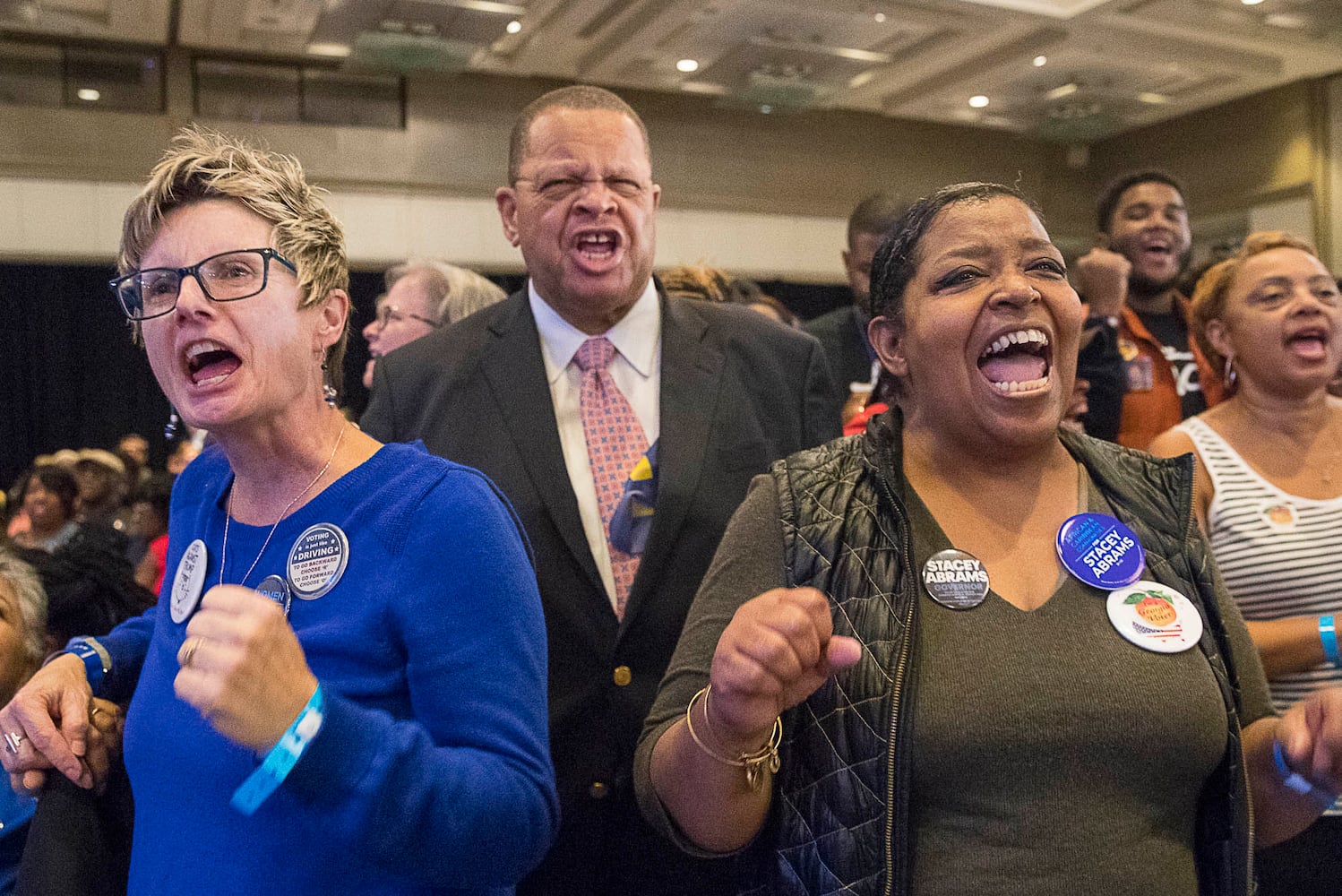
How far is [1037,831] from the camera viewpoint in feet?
4.44

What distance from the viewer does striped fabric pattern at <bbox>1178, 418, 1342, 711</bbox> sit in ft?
6.84

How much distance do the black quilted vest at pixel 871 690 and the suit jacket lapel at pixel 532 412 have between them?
60 cm

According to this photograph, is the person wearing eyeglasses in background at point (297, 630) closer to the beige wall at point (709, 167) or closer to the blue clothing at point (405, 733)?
the blue clothing at point (405, 733)

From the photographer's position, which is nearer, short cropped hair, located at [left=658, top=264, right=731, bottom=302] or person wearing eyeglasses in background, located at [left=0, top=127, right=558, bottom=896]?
person wearing eyeglasses in background, located at [left=0, top=127, right=558, bottom=896]

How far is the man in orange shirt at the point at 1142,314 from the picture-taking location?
310 centimetres

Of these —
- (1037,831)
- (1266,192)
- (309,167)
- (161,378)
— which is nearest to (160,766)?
(161,378)

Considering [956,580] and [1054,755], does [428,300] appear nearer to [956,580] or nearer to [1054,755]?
[956,580]

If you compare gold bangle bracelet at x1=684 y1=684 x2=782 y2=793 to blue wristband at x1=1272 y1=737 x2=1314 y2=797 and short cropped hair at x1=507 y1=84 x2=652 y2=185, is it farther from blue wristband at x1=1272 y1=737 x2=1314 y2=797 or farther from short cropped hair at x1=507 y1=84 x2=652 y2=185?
short cropped hair at x1=507 y1=84 x2=652 y2=185

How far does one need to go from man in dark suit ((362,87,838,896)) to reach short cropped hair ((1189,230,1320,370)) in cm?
86

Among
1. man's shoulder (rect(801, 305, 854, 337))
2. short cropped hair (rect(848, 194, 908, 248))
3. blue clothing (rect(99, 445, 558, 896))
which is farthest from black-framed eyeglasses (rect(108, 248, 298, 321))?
man's shoulder (rect(801, 305, 854, 337))

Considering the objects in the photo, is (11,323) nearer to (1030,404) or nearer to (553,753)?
(553,753)

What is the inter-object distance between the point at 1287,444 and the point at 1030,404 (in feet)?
3.45

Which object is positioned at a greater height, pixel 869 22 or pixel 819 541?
pixel 869 22

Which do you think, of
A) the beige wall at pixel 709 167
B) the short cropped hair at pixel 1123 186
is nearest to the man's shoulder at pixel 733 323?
the short cropped hair at pixel 1123 186
